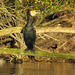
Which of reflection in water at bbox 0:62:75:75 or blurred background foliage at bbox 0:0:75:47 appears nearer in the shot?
reflection in water at bbox 0:62:75:75

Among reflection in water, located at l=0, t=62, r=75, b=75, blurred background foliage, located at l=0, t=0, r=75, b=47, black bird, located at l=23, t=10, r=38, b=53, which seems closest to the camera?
black bird, located at l=23, t=10, r=38, b=53

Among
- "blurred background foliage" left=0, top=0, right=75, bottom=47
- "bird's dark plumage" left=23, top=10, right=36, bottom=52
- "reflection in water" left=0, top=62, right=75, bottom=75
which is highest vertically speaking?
"blurred background foliage" left=0, top=0, right=75, bottom=47

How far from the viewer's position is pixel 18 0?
1284 centimetres

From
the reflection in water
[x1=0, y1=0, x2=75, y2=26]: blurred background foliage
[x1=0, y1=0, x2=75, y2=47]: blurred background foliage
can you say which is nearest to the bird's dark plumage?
the reflection in water

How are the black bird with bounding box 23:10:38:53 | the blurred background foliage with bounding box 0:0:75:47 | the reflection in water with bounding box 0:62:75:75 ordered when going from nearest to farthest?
the black bird with bounding box 23:10:38:53 → the reflection in water with bounding box 0:62:75:75 → the blurred background foliage with bounding box 0:0:75:47

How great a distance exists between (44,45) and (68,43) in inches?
59.2

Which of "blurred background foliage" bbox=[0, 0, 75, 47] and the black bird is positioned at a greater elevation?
"blurred background foliage" bbox=[0, 0, 75, 47]

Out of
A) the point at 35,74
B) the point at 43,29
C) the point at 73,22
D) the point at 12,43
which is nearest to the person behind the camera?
the point at 43,29

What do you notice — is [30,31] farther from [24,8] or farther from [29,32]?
[24,8]

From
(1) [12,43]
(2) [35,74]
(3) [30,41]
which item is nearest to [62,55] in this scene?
(2) [35,74]

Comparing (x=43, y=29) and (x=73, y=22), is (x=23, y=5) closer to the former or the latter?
(x=73, y=22)

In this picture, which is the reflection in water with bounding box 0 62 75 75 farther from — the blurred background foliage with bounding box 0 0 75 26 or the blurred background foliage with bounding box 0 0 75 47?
the blurred background foliage with bounding box 0 0 75 26

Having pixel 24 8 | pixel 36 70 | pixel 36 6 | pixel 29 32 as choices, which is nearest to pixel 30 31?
pixel 29 32

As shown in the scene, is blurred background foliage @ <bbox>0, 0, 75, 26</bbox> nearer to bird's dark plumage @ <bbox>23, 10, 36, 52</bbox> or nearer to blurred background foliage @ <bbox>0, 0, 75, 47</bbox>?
blurred background foliage @ <bbox>0, 0, 75, 47</bbox>
